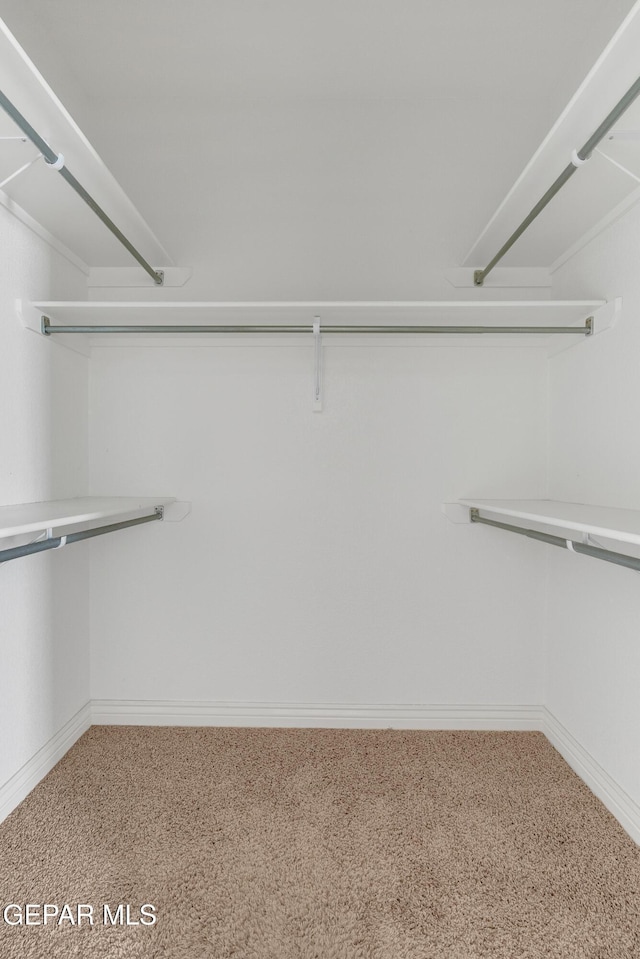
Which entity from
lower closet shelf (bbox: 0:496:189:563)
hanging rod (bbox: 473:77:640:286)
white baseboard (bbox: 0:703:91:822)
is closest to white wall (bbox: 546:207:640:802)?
hanging rod (bbox: 473:77:640:286)

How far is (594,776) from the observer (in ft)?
5.23

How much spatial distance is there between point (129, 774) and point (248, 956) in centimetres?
77

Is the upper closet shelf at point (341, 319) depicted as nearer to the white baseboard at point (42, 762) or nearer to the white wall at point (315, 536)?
the white wall at point (315, 536)

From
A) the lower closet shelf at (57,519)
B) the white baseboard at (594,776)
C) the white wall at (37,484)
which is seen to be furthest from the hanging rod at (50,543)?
the white baseboard at (594,776)

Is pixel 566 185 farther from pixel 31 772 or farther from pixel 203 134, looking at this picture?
pixel 31 772

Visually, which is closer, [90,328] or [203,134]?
[90,328]

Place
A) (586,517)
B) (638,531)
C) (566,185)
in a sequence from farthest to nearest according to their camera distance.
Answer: (566,185), (586,517), (638,531)

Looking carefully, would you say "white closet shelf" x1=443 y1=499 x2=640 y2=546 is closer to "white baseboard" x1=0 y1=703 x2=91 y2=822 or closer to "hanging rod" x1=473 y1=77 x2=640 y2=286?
"hanging rod" x1=473 y1=77 x2=640 y2=286

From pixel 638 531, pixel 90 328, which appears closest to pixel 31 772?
pixel 90 328

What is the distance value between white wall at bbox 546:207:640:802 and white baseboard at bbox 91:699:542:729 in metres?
0.20

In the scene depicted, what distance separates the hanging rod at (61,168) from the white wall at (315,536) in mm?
407

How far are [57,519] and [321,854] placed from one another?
111 cm

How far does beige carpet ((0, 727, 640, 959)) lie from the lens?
1109 millimetres

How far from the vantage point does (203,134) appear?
1934 millimetres
